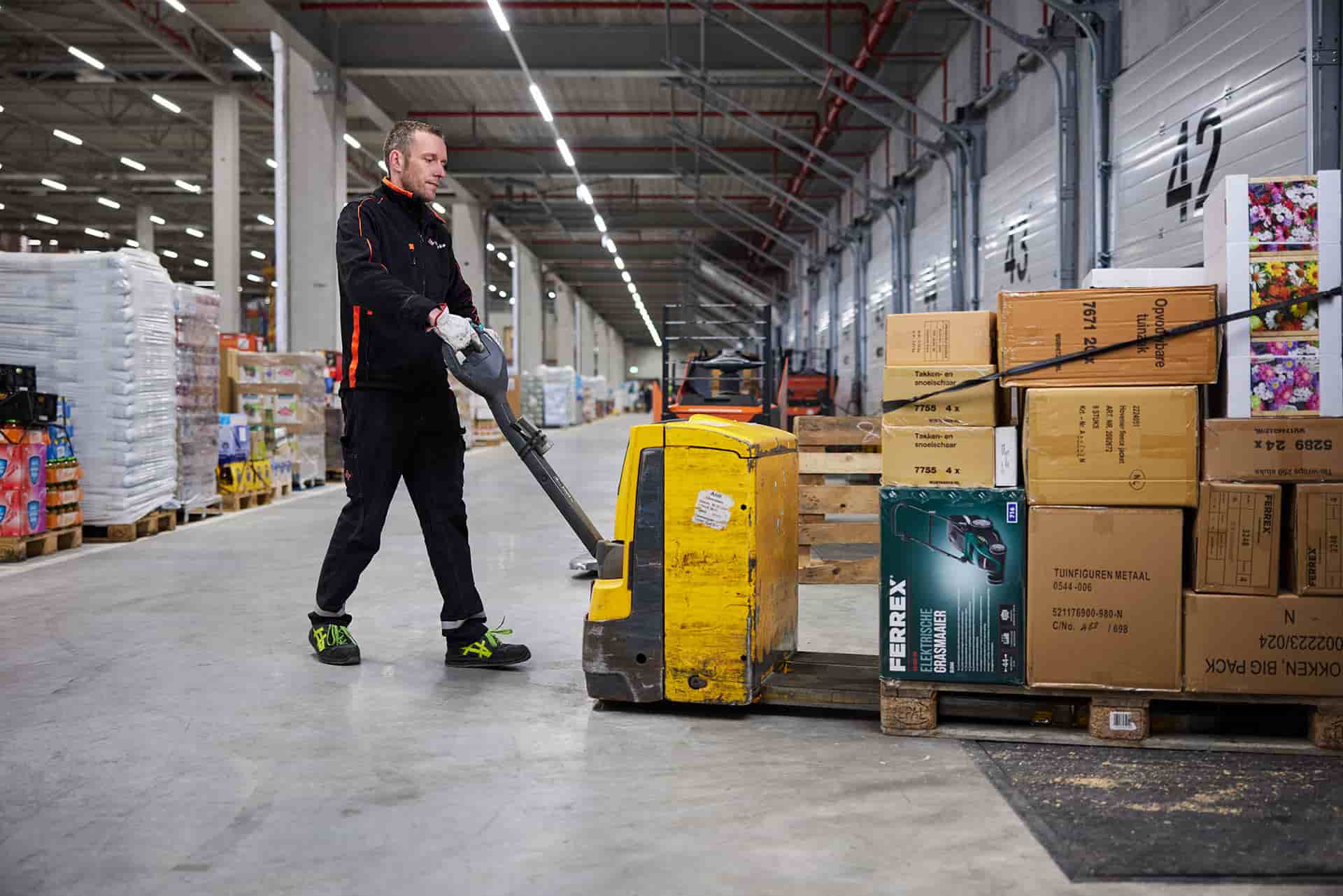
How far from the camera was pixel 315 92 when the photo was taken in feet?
52.2

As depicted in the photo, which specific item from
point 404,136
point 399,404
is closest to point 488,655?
point 399,404

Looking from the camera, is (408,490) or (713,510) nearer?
(713,510)

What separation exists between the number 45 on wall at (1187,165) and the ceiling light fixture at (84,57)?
16779mm

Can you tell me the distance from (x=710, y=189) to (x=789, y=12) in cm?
1165

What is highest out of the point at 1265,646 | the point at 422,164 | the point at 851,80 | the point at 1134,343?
the point at 851,80

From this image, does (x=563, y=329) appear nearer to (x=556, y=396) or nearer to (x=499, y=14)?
(x=556, y=396)

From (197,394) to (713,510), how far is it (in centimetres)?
658

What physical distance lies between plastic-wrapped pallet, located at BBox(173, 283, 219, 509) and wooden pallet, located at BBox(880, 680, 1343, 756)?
691 cm

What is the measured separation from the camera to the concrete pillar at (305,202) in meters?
15.7

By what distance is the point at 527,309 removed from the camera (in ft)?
113

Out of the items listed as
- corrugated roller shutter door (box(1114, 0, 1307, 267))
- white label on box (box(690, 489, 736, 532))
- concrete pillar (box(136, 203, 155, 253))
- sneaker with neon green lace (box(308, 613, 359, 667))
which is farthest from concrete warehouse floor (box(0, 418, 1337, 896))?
concrete pillar (box(136, 203, 155, 253))

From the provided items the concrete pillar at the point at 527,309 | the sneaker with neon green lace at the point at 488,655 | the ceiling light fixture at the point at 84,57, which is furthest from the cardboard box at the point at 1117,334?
the concrete pillar at the point at 527,309

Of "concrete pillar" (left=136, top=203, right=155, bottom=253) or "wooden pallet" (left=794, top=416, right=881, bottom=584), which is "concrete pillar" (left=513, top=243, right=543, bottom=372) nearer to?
"concrete pillar" (left=136, top=203, right=155, bottom=253)

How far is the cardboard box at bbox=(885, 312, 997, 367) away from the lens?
3434 mm
